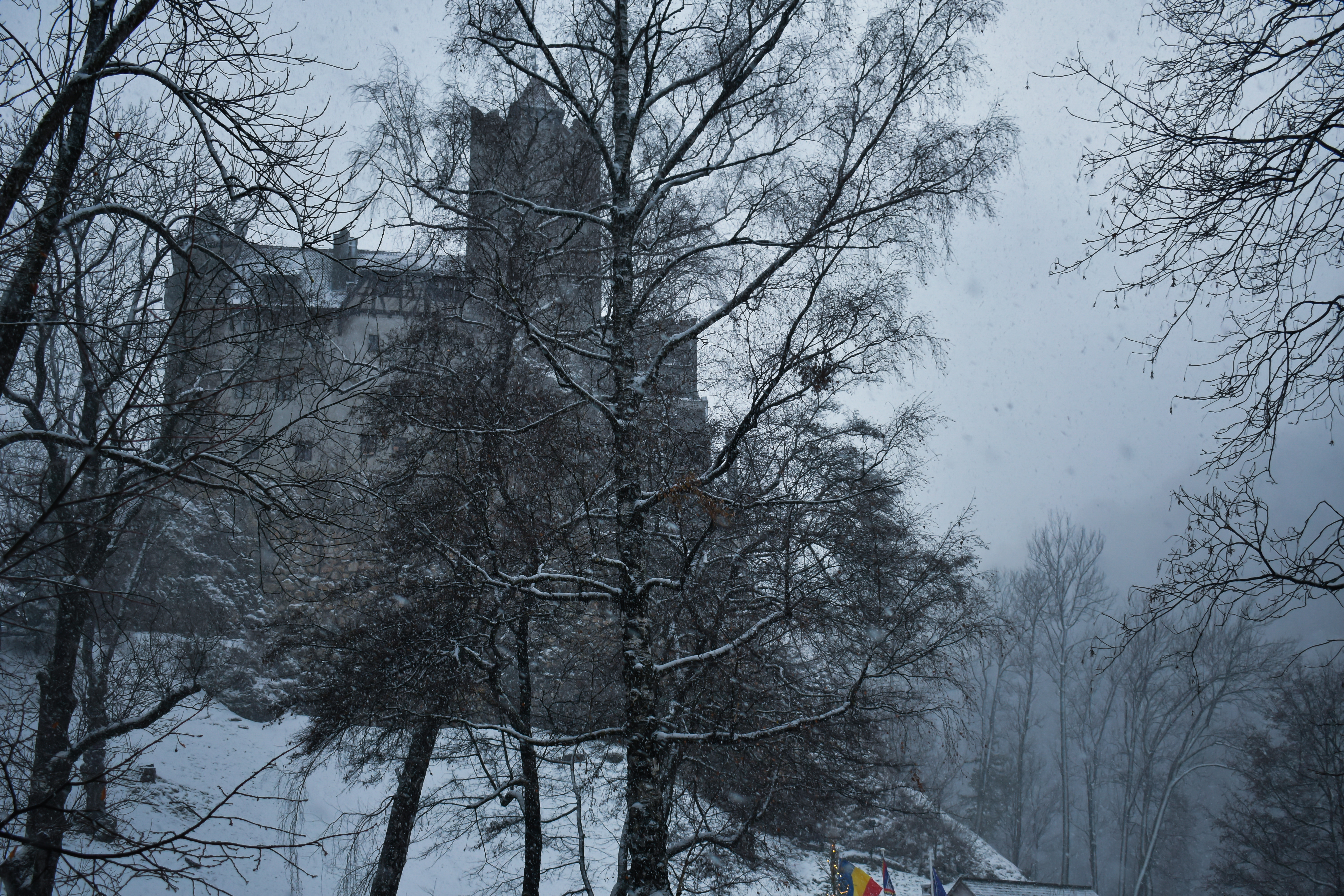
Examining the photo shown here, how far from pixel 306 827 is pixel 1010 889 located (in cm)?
1490

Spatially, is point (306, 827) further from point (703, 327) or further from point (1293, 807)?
point (1293, 807)

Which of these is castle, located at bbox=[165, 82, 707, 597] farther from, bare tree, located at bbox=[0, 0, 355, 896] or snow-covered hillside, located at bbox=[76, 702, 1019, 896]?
snow-covered hillside, located at bbox=[76, 702, 1019, 896]

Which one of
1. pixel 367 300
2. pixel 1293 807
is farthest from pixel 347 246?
pixel 1293 807

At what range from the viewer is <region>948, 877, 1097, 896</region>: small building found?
16.2m

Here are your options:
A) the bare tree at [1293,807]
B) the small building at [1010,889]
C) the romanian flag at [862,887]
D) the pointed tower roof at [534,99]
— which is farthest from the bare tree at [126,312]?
the bare tree at [1293,807]

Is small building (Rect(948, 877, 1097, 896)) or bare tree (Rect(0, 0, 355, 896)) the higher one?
bare tree (Rect(0, 0, 355, 896))

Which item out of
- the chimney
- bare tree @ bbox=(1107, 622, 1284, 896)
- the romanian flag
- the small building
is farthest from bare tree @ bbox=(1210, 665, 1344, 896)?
the chimney

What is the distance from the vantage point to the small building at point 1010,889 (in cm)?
1625

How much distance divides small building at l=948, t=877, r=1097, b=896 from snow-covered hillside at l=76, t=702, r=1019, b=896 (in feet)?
9.99

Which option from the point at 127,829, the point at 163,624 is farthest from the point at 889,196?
the point at 163,624

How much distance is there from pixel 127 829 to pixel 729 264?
398 inches

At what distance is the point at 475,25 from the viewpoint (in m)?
5.65

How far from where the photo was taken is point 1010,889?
16578mm

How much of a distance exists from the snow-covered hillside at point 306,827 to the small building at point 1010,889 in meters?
3.05
